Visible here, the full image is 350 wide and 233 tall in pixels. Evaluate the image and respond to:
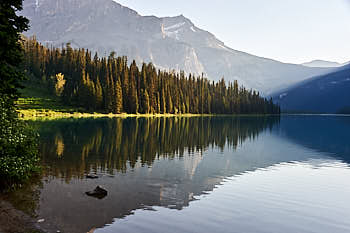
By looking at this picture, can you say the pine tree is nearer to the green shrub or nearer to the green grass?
the green grass

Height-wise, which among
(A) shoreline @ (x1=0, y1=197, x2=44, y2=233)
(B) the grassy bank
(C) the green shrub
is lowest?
(A) shoreline @ (x1=0, y1=197, x2=44, y2=233)

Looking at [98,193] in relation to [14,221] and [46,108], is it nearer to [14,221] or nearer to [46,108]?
[14,221]

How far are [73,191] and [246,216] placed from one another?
13204mm

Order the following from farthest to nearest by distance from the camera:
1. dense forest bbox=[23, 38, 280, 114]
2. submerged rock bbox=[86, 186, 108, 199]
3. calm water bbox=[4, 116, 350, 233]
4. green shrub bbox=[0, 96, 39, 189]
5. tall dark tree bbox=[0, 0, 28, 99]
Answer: dense forest bbox=[23, 38, 280, 114] < tall dark tree bbox=[0, 0, 28, 99] < submerged rock bbox=[86, 186, 108, 199] < green shrub bbox=[0, 96, 39, 189] < calm water bbox=[4, 116, 350, 233]

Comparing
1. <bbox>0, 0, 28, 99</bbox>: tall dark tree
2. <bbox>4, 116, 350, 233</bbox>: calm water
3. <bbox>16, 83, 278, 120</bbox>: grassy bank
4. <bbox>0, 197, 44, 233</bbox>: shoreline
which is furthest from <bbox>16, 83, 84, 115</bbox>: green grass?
<bbox>0, 197, 44, 233</bbox>: shoreline

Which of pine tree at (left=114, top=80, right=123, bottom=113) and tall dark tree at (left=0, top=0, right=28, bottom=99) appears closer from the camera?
tall dark tree at (left=0, top=0, right=28, bottom=99)

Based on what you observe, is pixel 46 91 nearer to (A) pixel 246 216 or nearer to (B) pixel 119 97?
(B) pixel 119 97

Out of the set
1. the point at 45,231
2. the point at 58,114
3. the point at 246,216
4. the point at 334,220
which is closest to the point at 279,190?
the point at 334,220

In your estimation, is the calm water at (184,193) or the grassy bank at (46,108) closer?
the calm water at (184,193)

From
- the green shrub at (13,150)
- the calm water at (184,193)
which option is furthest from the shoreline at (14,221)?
the green shrub at (13,150)

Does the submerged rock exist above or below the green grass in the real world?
below

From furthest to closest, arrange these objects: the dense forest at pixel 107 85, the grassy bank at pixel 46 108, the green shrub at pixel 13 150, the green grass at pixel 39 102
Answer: the dense forest at pixel 107 85, the green grass at pixel 39 102, the grassy bank at pixel 46 108, the green shrub at pixel 13 150

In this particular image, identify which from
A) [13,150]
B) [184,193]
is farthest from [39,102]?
[184,193]

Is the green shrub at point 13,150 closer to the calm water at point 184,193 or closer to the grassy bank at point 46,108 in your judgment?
the calm water at point 184,193
